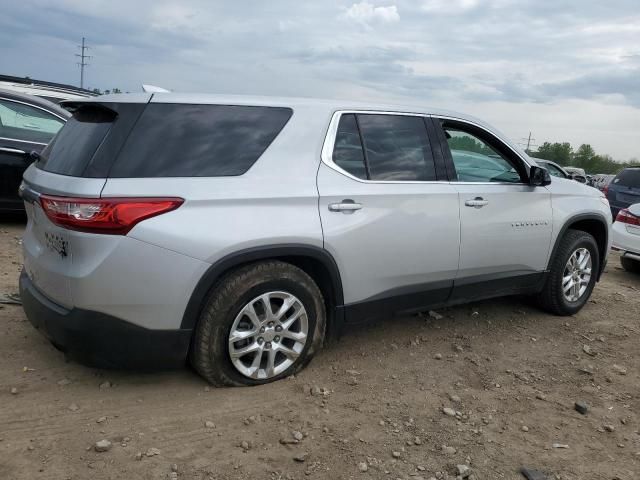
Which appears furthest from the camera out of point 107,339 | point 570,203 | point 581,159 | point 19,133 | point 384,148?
point 581,159

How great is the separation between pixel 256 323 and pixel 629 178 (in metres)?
11.3

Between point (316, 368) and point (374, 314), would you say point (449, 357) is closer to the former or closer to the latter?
point (374, 314)

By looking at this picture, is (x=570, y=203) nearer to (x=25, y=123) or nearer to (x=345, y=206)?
(x=345, y=206)

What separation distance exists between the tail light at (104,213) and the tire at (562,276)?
356cm

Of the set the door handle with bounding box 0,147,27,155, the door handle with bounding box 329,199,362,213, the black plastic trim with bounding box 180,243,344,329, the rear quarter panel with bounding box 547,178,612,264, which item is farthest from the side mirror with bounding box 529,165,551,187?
the door handle with bounding box 0,147,27,155

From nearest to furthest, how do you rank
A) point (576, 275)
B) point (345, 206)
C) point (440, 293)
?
1. point (345, 206)
2. point (440, 293)
3. point (576, 275)

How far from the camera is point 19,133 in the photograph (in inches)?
265

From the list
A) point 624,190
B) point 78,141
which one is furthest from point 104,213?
point 624,190

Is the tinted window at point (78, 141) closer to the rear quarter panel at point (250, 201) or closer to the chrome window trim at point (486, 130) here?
the rear quarter panel at point (250, 201)

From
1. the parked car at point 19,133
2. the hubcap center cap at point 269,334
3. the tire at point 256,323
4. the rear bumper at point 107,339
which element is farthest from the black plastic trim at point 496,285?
the parked car at point 19,133

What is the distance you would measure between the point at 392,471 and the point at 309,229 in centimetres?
136

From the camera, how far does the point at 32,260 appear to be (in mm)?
3221

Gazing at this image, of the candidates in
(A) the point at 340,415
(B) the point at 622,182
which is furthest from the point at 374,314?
(B) the point at 622,182

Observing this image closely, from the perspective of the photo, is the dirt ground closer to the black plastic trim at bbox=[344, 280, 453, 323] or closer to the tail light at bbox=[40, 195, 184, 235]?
the black plastic trim at bbox=[344, 280, 453, 323]
